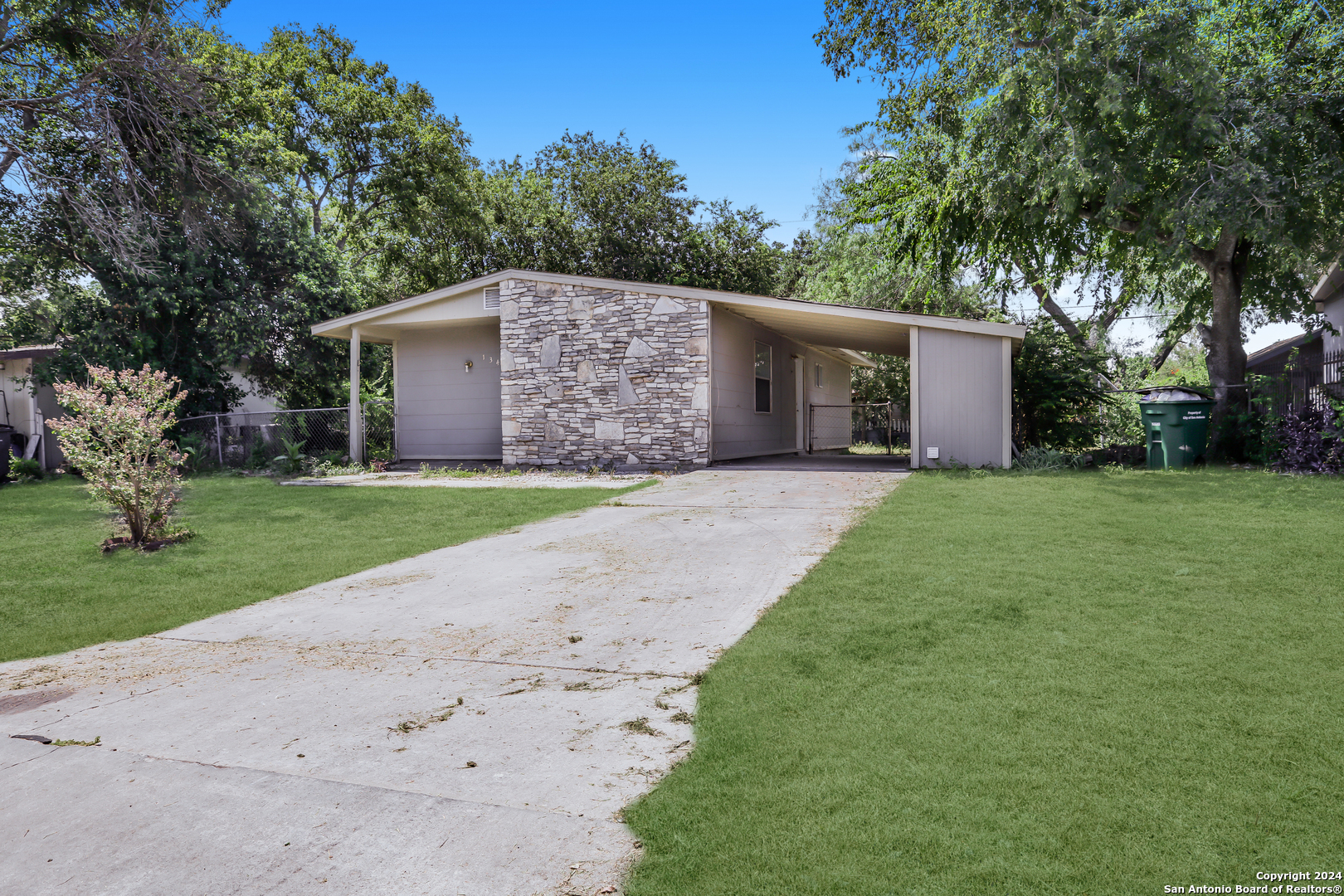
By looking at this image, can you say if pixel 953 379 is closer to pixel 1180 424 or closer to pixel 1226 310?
pixel 1180 424

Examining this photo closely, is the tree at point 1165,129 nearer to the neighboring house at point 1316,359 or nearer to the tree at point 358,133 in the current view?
the neighboring house at point 1316,359

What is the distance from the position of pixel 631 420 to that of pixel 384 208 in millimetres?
18138

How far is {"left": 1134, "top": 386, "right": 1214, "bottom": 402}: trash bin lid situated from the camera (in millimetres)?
11984

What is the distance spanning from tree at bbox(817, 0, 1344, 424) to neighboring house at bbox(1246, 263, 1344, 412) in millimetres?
939

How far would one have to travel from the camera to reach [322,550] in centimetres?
721

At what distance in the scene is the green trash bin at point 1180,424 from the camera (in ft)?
39.4

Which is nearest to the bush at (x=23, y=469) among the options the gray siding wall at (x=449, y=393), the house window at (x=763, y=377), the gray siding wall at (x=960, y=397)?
the gray siding wall at (x=449, y=393)

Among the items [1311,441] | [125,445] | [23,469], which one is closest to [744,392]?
[1311,441]

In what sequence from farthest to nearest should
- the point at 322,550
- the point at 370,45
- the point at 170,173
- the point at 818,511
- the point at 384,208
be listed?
the point at 384,208
the point at 370,45
the point at 170,173
the point at 818,511
the point at 322,550

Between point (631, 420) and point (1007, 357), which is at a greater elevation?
point (1007, 357)

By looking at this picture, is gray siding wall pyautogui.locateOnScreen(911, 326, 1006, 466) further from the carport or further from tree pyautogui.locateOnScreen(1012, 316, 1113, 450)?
tree pyautogui.locateOnScreen(1012, 316, 1113, 450)

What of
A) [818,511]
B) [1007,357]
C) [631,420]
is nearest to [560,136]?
[631,420]

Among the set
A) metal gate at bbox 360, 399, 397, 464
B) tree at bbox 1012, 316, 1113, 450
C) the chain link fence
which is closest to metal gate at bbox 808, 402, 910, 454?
tree at bbox 1012, 316, 1113, 450

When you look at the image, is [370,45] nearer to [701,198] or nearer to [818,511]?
[701,198]
